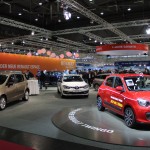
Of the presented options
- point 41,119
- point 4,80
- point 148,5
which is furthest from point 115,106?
point 148,5

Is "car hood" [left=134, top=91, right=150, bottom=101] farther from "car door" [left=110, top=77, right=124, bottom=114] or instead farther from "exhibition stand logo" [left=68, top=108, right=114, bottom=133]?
"exhibition stand logo" [left=68, top=108, right=114, bottom=133]

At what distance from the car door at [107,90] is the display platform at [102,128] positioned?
54 centimetres

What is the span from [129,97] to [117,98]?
0.85m

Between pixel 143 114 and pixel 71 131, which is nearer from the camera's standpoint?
pixel 143 114

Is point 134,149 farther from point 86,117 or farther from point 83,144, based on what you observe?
point 86,117

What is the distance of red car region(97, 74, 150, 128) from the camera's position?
6.47m

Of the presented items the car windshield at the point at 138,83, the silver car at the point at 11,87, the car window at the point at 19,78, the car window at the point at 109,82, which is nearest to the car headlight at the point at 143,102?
the car windshield at the point at 138,83

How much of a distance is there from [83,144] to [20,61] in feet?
68.2

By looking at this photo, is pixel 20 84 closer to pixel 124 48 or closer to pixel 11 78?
pixel 11 78

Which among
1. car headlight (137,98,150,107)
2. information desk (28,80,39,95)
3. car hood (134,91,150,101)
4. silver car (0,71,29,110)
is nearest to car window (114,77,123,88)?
car hood (134,91,150,101)

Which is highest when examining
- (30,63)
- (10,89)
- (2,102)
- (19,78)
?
(30,63)

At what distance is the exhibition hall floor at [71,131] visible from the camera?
5.46 m

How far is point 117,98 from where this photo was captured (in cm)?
776

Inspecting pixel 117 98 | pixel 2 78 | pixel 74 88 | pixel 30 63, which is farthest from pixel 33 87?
pixel 30 63
